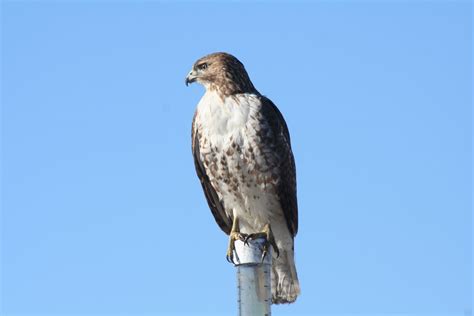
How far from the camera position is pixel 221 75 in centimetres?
953

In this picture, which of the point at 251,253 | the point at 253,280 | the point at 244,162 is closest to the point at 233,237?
the point at 244,162

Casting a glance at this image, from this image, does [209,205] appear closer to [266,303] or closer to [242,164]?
[242,164]

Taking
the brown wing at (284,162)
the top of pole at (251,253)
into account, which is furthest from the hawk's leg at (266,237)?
the brown wing at (284,162)

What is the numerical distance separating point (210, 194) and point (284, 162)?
82cm

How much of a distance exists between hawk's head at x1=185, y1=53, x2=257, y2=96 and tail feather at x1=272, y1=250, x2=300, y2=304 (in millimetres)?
1647

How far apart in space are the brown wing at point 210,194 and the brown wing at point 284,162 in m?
0.60

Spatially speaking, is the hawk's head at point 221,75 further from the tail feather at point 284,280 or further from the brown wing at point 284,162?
the tail feather at point 284,280

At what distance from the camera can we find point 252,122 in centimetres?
920

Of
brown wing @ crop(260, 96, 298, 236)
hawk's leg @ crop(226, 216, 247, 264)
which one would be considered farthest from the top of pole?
brown wing @ crop(260, 96, 298, 236)

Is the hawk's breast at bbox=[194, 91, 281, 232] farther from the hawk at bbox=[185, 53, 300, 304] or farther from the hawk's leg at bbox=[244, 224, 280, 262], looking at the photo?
the hawk's leg at bbox=[244, 224, 280, 262]

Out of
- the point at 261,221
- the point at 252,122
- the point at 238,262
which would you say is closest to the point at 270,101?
the point at 252,122

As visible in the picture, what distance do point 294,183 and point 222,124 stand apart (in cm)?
105

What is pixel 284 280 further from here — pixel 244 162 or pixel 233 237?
pixel 244 162

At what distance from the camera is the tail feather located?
9.19m
